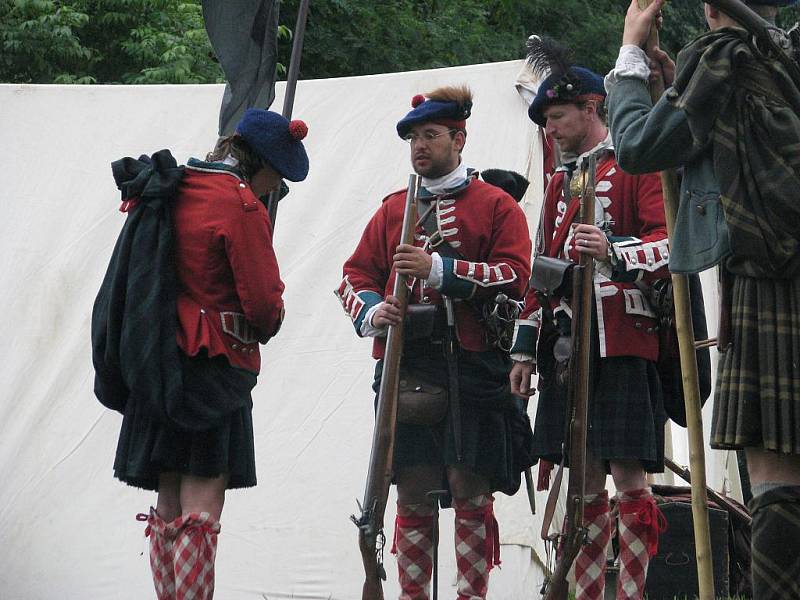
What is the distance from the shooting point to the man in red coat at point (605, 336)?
12.6ft

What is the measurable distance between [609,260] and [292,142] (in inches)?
39.9

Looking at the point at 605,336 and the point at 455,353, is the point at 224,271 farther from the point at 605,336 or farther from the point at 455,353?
the point at 605,336

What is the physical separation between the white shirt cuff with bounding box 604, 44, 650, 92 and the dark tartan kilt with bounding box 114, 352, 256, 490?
4.55 ft

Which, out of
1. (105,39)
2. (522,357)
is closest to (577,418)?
(522,357)

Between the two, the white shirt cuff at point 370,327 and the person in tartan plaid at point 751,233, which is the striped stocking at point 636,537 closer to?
the white shirt cuff at point 370,327

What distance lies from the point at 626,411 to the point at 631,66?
1219 mm

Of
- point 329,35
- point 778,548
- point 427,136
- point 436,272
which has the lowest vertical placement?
point 778,548

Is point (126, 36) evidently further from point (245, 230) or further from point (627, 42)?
point (627, 42)

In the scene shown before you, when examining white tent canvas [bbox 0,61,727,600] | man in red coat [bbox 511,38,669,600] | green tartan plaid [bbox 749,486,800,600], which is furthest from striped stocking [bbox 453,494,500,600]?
green tartan plaid [bbox 749,486,800,600]

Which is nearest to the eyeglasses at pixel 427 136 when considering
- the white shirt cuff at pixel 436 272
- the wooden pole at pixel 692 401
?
the white shirt cuff at pixel 436 272

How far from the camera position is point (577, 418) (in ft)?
12.2

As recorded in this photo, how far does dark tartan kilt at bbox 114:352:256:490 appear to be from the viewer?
3.61m

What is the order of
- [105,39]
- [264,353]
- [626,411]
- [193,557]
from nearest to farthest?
1. [193,557]
2. [626,411]
3. [264,353]
4. [105,39]

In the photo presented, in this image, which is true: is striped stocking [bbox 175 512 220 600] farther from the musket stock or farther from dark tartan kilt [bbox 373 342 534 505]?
dark tartan kilt [bbox 373 342 534 505]
